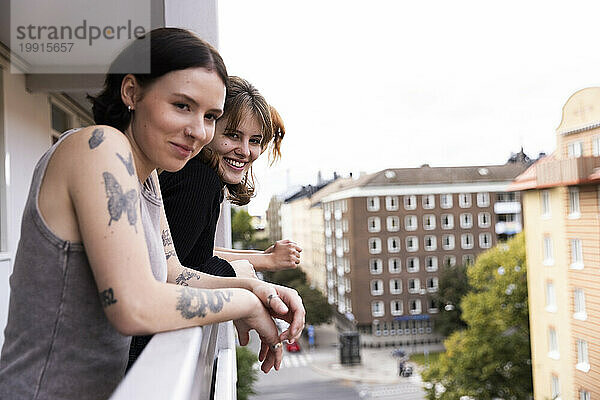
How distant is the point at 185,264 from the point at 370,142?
7028 mm

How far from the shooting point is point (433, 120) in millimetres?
8289

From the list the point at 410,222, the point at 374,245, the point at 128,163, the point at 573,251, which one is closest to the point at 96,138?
the point at 128,163

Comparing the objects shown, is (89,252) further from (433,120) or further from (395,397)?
(395,397)

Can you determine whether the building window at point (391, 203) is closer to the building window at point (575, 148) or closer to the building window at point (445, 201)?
the building window at point (445, 201)

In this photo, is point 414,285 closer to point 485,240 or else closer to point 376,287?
point 376,287

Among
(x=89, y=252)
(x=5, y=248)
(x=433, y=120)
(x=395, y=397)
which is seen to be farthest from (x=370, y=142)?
(x=89, y=252)

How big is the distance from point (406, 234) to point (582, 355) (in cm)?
330

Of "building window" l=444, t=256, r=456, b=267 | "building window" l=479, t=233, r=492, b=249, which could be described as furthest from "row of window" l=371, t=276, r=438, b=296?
"building window" l=479, t=233, r=492, b=249

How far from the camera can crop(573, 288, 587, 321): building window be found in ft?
17.8

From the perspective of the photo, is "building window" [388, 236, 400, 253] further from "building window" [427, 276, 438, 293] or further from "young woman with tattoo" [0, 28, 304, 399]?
"young woman with tattoo" [0, 28, 304, 399]

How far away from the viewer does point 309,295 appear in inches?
222

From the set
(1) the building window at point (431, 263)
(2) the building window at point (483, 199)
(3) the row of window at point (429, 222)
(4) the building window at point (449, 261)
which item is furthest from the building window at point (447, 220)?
(4) the building window at point (449, 261)

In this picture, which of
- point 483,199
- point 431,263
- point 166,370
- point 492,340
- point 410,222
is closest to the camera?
point 166,370

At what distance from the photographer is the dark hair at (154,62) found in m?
0.46
